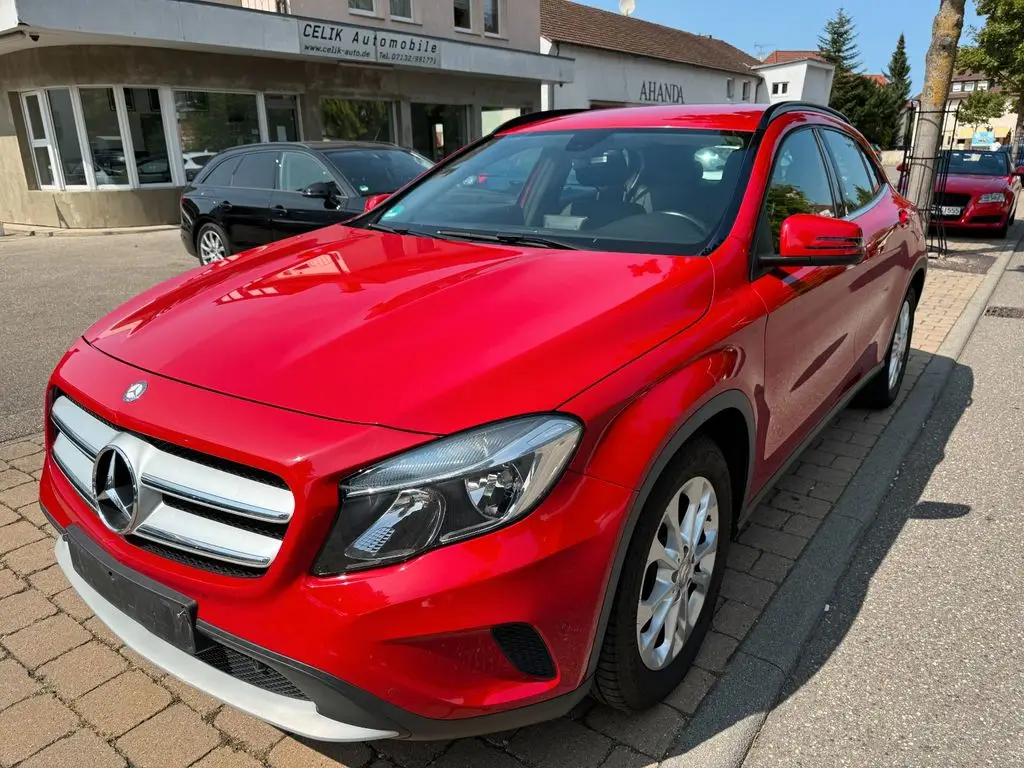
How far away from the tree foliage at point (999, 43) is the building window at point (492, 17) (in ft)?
51.6

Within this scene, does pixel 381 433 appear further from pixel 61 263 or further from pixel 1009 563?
pixel 61 263

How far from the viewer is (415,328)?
6.62 ft

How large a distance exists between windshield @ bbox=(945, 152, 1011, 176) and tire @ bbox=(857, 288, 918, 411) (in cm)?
1044

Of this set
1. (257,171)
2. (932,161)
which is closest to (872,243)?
(257,171)

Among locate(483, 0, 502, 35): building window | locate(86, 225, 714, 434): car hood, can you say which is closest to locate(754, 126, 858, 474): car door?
locate(86, 225, 714, 434): car hood

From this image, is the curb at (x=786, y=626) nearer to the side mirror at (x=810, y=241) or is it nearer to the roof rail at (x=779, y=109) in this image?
the side mirror at (x=810, y=241)

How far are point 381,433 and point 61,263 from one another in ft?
35.9

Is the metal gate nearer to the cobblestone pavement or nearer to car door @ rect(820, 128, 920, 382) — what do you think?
A: car door @ rect(820, 128, 920, 382)

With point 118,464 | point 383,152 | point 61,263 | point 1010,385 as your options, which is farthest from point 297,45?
point 118,464

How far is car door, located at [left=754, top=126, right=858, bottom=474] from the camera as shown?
2.62 metres

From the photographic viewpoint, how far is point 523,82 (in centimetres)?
2245

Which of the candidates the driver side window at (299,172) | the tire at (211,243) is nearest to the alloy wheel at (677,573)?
the driver side window at (299,172)

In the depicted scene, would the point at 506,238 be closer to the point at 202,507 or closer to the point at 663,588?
the point at 663,588

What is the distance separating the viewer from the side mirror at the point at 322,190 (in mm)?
7324
